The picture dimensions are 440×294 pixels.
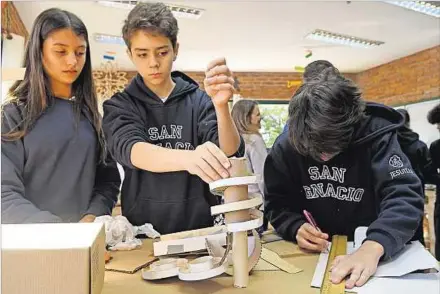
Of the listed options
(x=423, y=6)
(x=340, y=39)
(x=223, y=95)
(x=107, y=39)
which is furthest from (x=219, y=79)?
(x=340, y=39)

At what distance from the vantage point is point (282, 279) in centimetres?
73

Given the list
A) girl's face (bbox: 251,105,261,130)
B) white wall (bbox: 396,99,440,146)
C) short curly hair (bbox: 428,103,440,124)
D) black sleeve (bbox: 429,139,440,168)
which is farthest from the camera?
white wall (bbox: 396,99,440,146)

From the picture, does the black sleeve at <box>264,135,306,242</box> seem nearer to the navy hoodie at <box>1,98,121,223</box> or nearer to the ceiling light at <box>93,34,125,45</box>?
the navy hoodie at <box>1,98,121,223</box>

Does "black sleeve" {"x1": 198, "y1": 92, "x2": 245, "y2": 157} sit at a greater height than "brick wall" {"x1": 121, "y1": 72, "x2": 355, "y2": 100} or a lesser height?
lesser

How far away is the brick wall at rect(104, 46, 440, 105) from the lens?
5336 mm

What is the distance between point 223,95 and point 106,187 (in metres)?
0.49

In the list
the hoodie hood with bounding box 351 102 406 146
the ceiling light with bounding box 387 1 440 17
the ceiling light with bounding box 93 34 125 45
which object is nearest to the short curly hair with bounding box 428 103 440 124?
A: the ceiling light with bounding box 387 1 440 17

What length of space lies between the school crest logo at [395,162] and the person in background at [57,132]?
681 mm

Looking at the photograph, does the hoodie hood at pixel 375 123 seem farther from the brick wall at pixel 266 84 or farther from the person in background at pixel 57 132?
the brick wall at pixel 266 84

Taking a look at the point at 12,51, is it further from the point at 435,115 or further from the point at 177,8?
the point at 435,115

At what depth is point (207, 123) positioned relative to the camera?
1027 mm

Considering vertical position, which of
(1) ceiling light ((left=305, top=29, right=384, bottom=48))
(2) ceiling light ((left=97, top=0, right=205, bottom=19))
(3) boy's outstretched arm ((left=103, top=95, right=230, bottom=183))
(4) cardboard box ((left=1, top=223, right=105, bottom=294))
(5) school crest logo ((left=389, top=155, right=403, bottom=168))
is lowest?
(4) cardboard box ((left=1, top=223, right=105, bottom=294))

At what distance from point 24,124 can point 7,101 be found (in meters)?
0.10

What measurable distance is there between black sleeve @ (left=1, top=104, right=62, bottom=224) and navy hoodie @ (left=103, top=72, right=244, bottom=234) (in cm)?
20
